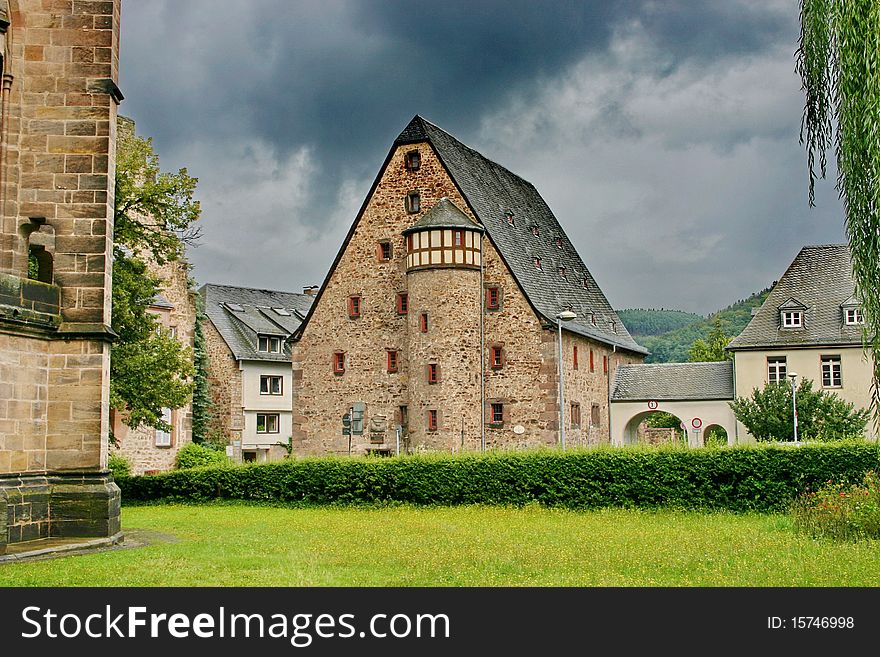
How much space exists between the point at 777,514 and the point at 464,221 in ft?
72.1

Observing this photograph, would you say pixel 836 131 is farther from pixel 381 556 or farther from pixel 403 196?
pixel 403 196

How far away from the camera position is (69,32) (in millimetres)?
17906

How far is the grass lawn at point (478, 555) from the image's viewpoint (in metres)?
12.9

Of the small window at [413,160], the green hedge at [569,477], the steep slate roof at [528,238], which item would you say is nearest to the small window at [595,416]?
the steep slate roof at [528,238]

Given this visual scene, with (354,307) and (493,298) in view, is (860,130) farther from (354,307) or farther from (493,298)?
(354,307)

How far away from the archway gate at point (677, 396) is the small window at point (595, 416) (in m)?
1.52

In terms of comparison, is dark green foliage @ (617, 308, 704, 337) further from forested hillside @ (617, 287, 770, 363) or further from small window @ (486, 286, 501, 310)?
small window @ (486, 286, 501, 310)

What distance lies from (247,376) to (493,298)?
19786mm

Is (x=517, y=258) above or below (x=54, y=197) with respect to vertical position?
above

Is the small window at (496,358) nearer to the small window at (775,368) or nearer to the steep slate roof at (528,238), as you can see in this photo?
the steep slate roof at (528,238)

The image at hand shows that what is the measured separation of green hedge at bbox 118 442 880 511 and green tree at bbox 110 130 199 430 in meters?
3.19

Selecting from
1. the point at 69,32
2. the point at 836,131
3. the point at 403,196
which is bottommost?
the point at 836,131
